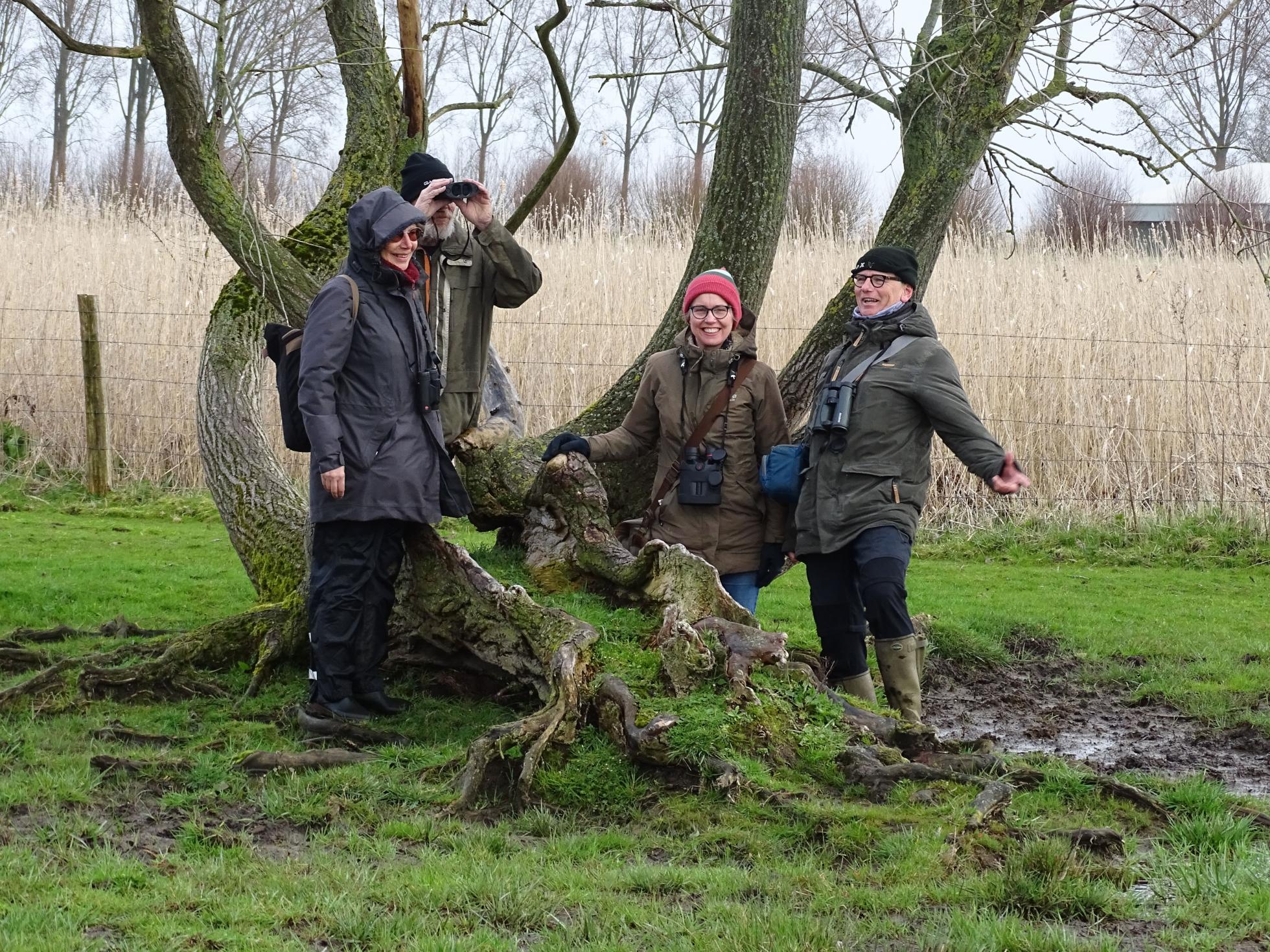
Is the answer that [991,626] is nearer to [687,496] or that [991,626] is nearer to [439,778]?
[687,496]

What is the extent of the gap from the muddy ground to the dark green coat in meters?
1.28

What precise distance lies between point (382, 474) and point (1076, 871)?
8.97 feet

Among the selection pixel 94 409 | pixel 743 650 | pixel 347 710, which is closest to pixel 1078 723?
pixel 743 650

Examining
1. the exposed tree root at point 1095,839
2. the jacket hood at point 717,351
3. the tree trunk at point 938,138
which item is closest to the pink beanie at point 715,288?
the jacket hood at point 717,351

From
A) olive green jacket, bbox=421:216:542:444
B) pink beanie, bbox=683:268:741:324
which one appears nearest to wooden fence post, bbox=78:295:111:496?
olive green jacket, bbox=421:216:542:444

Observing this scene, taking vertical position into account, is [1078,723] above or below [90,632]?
below

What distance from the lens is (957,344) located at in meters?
11.5

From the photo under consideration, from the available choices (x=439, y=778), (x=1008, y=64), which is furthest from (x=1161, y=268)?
(x=439, y=778)

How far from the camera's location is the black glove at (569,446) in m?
5.54

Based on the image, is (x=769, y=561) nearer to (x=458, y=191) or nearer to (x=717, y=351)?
(x=717, y=351)

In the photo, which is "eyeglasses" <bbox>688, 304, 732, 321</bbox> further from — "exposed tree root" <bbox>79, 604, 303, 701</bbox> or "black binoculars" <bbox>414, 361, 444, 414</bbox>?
"exposed tree root" <bbox>79, 604, 303, 701</bbox>

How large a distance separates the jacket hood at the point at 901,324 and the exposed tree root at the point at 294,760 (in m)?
2.44

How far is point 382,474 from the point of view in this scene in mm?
4859

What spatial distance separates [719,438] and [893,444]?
2.48 feet
